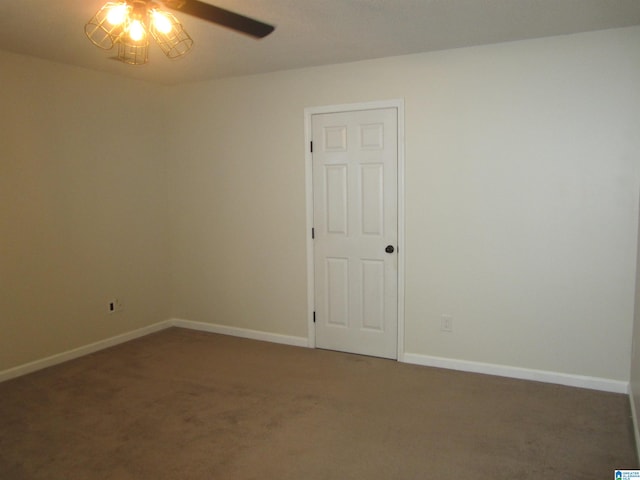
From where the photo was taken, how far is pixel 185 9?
200 cm

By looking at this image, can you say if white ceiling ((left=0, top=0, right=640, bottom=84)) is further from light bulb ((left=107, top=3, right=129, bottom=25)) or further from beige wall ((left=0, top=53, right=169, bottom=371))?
light bulb ((left=107, top=3, right=129, bottom=25))

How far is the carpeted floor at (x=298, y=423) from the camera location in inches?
97.3

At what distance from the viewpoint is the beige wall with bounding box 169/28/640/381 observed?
10.5 feet

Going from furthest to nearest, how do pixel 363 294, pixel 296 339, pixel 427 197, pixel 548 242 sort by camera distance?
1. pixel 296 339
2. pixel 363 294
3. pixel 427 197
4. pixel 548 242

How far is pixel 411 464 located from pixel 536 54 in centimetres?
282

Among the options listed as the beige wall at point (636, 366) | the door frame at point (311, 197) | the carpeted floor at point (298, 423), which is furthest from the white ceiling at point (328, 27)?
the carpeted floor at point (298, 423)

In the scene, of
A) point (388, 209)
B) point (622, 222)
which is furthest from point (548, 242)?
point (388, 209)

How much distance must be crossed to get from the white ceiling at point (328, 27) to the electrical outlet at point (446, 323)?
207 centimetres

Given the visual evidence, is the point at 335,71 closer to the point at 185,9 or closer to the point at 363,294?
the point at 363,294

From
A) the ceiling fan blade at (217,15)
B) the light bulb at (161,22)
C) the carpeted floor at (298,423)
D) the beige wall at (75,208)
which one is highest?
the light bulb at (161,22)

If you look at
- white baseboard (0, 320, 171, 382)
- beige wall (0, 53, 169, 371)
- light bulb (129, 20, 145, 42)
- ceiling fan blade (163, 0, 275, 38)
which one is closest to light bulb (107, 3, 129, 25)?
light bulb (129, 20, 145, 42)

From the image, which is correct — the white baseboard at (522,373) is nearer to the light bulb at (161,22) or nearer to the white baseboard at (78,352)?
the white baseboard at (78,352)

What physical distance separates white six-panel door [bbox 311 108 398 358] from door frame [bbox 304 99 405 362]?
1.4 inches

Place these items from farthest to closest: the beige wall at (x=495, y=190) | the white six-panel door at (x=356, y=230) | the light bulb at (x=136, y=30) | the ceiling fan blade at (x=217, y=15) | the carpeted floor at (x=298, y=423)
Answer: the white six-panel door at (x=356, y=230)
the beige wall at (x=495, y=190)
the carpeted floor at (x=298, y=423)
the light bulb at (x=136, y=30)
the ceiling fan blade at (x=217, y=15)
